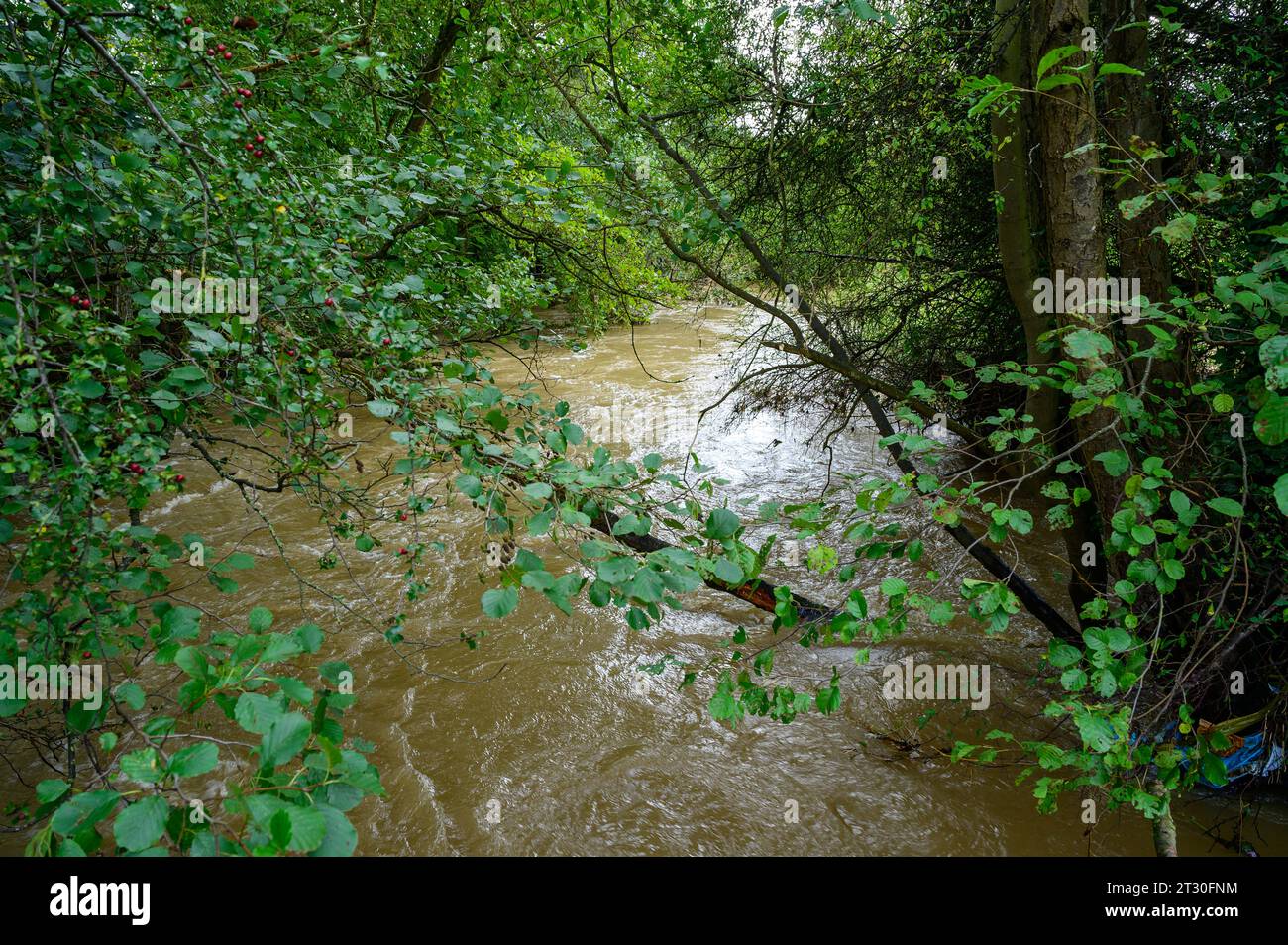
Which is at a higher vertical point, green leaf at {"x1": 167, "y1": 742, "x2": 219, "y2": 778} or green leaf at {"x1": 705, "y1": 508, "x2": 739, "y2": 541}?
green leaf at {"x1": 705, "y1": 508, "x2": 739, "y2": 541}

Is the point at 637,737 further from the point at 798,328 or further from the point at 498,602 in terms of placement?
the point at 498,602

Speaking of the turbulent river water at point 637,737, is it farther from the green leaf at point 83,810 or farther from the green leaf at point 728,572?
the green leaf at point 83,810

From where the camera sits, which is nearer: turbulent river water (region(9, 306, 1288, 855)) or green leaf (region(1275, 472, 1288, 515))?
green leaf (region(1275, 472, 1288, 515))

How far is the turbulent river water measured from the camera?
3.42 m

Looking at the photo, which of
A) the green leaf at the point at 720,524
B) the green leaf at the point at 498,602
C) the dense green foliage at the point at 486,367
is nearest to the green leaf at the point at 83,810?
the dense green foliage at the point at 486,367


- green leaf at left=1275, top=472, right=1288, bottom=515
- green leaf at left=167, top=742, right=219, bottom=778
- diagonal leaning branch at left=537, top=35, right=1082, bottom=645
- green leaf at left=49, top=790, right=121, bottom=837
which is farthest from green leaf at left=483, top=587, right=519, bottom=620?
diagonal leaning branch at left=537, top=35, right=1082, bottom=645

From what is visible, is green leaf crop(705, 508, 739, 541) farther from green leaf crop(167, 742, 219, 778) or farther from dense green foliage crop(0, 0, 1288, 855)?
green leaf crop(167, 742, 219, 778)

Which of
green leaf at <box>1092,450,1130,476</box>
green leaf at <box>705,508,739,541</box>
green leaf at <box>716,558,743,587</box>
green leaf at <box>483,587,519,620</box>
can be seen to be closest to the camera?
green leaf at <box>483,587,519,620</box>

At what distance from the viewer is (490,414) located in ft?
6.29

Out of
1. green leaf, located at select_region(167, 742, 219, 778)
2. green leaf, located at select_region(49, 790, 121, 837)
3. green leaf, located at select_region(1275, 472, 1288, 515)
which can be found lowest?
green leaf, located at select_region(49, 790, 121, 837)

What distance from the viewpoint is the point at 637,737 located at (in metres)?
4.18

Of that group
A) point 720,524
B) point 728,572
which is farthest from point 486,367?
point 728,572

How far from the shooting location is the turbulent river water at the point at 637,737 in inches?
135
